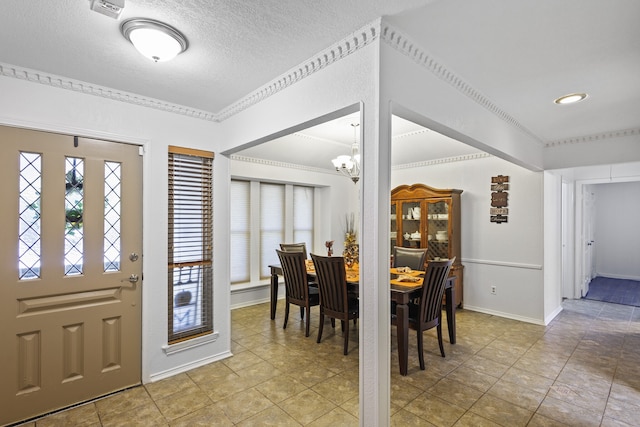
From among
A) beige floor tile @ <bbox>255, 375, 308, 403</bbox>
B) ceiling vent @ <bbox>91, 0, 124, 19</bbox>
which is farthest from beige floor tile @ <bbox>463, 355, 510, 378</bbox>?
ceiling vent @ <bbox>91, 0, 124, 19</bbox>

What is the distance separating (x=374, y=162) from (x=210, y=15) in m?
1.07

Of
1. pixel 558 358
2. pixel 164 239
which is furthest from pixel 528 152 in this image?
pixel 164 239

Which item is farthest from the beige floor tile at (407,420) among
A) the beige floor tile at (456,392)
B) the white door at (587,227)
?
the white door at (587,227)

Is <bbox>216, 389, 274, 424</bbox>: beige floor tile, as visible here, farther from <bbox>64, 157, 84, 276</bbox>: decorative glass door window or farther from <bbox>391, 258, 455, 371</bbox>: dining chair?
<bbox>64, 157, 84, 276</bbox>: decorative glass door window

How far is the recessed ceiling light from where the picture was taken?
2.54 m

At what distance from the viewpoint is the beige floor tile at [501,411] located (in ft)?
7.03

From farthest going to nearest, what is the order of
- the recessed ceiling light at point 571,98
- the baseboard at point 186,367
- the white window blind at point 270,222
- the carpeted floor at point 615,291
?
1. the carpeted floor at point 615,291
2. the white window blind at point 270,222
3. the baseboard at point 186,367
4. the recessed ceiling light at point 571,98

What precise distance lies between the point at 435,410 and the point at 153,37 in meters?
2.91

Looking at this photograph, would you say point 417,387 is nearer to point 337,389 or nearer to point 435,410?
point 435,410

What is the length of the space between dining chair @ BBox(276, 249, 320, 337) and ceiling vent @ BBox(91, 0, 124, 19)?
2.62 metres

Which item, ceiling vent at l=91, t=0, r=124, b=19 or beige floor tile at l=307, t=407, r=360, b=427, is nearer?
ceiling vent at l=91, t=0, r=124, b=19

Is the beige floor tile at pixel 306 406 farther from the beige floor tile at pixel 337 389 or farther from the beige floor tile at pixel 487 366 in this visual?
the beige floor tile at pixel 487 366

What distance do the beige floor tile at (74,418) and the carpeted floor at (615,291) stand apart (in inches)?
277

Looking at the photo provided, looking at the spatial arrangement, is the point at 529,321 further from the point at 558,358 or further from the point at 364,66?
the point at 364,66
